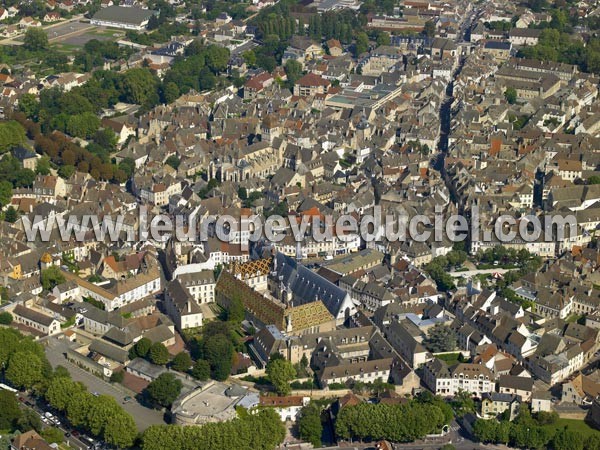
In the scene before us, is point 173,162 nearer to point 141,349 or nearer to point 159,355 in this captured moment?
point 141,349

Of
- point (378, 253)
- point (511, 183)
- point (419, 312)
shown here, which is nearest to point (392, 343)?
point (419, 312)


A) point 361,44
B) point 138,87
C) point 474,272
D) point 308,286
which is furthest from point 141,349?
point 361,44

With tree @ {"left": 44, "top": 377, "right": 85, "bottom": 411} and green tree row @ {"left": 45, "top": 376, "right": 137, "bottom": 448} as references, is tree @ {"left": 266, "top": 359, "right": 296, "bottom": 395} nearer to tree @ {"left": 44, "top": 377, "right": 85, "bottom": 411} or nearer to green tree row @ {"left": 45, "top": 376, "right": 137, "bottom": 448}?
green tree row @ {"left": 45, "top": 376, "right": 137, "bottom": 448}

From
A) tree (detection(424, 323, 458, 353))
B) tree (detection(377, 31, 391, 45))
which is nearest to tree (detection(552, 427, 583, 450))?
tree (detection(424, 323, 458, 353))

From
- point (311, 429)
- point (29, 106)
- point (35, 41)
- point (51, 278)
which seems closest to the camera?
point (311, 429)

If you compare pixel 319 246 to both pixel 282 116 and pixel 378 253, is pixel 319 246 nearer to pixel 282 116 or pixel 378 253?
pixel 378 253
